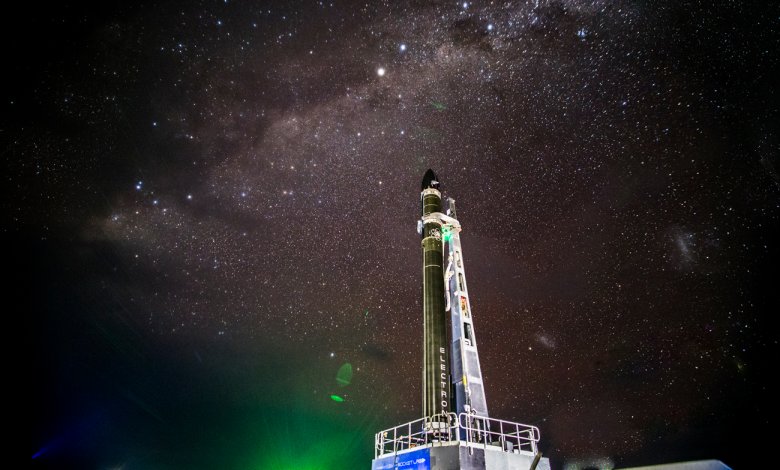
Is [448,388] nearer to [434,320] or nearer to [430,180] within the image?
[434,320]

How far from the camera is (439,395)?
60.4ft

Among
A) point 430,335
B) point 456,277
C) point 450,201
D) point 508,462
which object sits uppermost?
point 450,201

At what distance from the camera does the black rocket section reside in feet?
60.5

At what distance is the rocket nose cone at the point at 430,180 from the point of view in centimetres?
2538

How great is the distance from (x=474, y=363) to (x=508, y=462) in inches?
190

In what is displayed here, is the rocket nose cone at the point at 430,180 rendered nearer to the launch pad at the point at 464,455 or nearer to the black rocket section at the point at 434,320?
the black rocket section at the point at 434,320

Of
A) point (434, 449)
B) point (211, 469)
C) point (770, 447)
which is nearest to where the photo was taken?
point (434, 449)

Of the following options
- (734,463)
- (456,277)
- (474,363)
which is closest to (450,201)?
(456,277)

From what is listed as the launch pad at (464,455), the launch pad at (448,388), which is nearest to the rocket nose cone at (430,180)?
the launch pad at (448,388)

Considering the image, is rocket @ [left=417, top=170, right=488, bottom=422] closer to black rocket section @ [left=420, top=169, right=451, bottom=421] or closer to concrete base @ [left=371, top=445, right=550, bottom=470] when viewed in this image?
black rocket section @ [left=420, top=169, right=451, bottom=421]

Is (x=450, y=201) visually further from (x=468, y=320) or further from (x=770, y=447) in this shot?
(x=770, y=447)

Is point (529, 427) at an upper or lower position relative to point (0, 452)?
lower

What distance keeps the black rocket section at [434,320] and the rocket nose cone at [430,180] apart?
0.62 meters

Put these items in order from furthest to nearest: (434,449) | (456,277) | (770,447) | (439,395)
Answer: (770,447) → (456,277) → (439,395) → (434,449)
